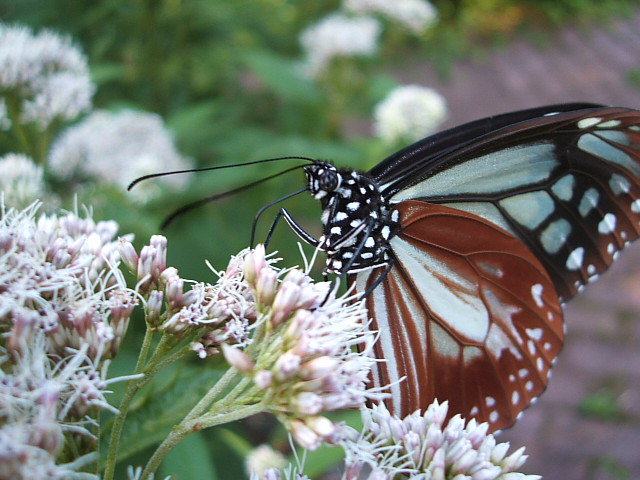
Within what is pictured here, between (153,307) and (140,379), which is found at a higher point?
(153,307)

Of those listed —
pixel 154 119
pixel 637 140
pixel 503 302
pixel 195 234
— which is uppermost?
pixel 154 119

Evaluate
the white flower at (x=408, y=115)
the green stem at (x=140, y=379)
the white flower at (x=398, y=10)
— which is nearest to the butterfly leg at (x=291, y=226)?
the green stem at (x=140, y=379)

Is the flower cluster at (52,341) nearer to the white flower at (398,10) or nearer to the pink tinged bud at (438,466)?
the pink tinged bud at (438,466)

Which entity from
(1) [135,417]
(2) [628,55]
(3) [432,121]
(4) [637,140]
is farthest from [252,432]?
(2) [628,55]

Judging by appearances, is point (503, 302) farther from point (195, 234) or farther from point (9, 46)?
point (9, 46)

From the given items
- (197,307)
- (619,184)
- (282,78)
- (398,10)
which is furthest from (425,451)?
(398,10)

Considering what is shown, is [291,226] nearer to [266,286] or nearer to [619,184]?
[266,286]

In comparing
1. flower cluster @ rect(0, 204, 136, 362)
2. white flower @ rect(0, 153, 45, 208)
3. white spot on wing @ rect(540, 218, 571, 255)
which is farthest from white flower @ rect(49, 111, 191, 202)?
white spot on wing @ rect(540, 218, 571, 255)
